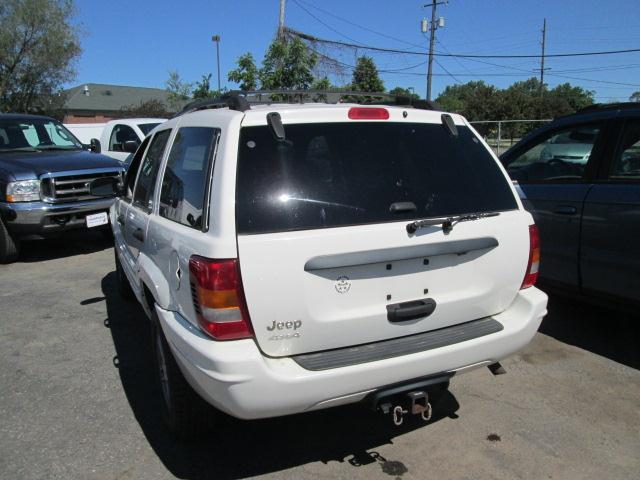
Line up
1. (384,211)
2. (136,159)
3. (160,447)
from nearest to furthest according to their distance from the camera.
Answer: (384,211) → (160,447) → (136,159)

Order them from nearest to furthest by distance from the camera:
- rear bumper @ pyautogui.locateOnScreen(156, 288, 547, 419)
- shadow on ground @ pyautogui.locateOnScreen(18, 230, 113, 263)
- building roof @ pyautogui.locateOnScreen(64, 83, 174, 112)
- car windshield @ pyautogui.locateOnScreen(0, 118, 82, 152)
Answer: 1. rear bumper @ pyautogui.locateOnScreen(156, 288, 547, 419)
2. shadow on ground @ pyautogui.locateOnScreen(18, 230, 113, 263)
3. car windshield @ pyautogui.locateOnScreen(0, 118, 82, 152)
4. building roof @ pyautogui.locateOnScreen(64, 83, 174, 112)

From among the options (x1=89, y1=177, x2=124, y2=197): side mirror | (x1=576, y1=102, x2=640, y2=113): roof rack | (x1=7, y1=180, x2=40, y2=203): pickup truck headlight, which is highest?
(x1=576, y1=102, x2=640, y2=113): roof rack

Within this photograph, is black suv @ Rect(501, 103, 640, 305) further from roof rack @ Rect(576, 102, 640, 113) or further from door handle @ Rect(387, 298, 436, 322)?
door handle @ Rect(387, 298, 436, 322)

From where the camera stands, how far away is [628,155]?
4066mm

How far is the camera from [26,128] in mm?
8578

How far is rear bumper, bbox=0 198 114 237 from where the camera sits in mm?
7168

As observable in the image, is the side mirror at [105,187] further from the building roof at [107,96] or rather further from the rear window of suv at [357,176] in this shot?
the building roof at [107,96]

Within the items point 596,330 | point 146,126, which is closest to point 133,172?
point 596,330

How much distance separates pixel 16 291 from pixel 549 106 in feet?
155

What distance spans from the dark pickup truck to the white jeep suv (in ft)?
16.2

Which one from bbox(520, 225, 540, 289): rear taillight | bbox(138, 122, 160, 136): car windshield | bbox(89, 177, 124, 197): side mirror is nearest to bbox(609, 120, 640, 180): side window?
bbox(520, 225, 540, 289): rear taillight

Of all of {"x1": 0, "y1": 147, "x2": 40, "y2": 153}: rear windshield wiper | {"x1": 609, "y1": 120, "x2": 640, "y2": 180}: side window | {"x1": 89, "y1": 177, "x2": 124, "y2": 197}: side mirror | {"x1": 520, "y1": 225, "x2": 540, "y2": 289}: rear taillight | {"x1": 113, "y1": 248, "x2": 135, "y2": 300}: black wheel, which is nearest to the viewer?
{"x1": 520, "y1": 225, "x2": 540, "y2": 289}: rear taillight

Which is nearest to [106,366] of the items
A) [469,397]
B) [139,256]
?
[139,256]

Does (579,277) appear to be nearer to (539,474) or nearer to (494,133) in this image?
(539,474)
